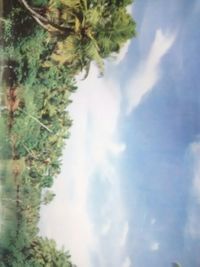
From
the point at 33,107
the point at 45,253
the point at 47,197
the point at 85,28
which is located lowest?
the point at 45,253

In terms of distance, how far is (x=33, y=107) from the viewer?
199 cm

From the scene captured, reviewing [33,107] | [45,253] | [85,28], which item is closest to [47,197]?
[45,253]

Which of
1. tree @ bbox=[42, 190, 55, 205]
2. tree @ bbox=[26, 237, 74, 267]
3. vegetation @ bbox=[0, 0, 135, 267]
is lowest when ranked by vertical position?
tree @ bbox=[26, 237, 74, 267]

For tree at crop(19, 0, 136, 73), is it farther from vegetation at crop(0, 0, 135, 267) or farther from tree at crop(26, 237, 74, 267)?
tree at crop(26, 237, 74, 267)

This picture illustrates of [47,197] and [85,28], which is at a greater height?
[85,28]

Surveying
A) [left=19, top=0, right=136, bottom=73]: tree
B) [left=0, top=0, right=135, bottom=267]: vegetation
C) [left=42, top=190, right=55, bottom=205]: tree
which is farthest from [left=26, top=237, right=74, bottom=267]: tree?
[left=19, top=0, right=136, bottom=73]: tree

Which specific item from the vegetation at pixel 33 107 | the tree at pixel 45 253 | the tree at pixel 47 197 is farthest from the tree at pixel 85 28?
the tree at pixel 45 253

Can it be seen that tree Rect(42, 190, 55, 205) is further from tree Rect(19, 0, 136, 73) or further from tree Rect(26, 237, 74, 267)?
tree Rect(19, 0, 136, 73)

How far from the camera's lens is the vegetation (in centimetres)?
195

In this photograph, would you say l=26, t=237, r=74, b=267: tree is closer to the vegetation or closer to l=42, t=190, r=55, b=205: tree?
the vegetation

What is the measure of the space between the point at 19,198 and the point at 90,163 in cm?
33

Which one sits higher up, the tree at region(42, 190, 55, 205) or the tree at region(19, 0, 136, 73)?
the tree at region(19, 0, 136, 73)

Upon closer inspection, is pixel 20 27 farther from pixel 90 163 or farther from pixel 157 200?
pixel 157 200

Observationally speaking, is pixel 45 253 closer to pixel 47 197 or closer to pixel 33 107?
pixel 47 197
